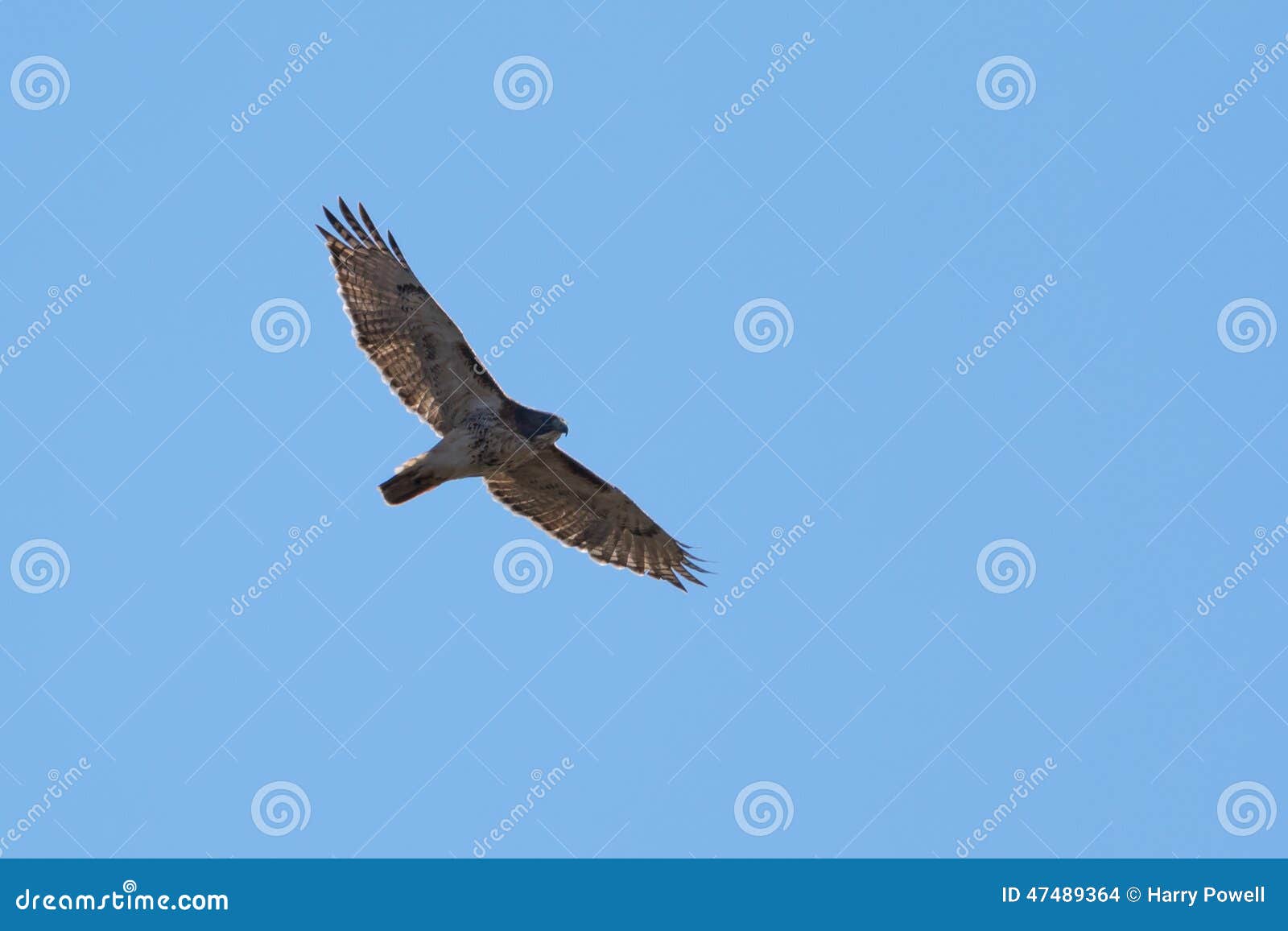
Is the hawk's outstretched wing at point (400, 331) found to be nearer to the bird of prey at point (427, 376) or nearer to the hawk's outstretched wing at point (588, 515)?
the bird of prey at point (427, 376)

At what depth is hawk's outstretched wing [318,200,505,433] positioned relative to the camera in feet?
65.9

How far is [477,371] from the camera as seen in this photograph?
785 inches

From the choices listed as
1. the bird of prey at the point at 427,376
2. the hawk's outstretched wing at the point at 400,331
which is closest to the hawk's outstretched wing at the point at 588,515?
the bird of prey at the point at 427,376

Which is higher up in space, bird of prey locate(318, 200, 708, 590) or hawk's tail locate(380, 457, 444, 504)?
bird of prey locate(318, 200, 708, 590)

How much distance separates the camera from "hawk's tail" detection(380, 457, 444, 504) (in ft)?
64.4

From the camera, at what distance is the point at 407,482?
64.6 feet

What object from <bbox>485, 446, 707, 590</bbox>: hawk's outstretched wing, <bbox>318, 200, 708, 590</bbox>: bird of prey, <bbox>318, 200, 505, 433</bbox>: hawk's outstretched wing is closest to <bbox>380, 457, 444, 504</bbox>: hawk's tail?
<bbox>318, 200, 708, 590</bbox>: bird of prey

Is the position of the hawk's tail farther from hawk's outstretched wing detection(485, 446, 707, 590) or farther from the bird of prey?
hawk's outstretched wing detection(485, 446, 707, 590)

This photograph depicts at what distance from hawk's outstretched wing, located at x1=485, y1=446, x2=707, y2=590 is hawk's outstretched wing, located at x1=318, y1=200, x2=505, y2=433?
3.90ft

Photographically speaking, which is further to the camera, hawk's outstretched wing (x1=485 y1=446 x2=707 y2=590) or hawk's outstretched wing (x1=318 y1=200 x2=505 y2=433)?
hawk's outstretched wing (x1=485 y1=446 x2=707 y2=590)

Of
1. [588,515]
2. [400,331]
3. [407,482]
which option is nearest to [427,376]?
[400,331]

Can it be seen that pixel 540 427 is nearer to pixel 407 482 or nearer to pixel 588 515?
pixel 407 482

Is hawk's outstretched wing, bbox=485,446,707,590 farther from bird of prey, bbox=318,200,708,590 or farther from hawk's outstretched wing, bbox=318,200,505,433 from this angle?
hawk's outstretched wing, bbox=318,200,505,433

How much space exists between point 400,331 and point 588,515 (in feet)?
11.4
